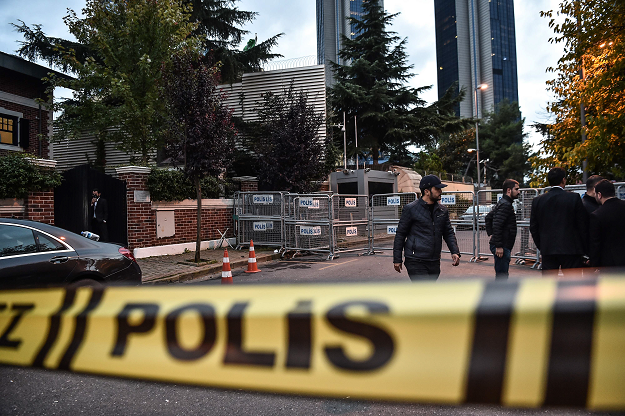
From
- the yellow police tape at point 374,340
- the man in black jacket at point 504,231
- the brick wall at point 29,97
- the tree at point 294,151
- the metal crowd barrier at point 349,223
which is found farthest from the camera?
the brick wall at point 29,97

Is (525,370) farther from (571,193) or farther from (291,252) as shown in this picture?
(291,252)

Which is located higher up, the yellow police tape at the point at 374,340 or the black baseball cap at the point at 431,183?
the black baseball cap at the point at 431,183


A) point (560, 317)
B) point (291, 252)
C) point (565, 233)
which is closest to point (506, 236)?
point (565, 233)

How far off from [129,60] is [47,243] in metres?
12.0

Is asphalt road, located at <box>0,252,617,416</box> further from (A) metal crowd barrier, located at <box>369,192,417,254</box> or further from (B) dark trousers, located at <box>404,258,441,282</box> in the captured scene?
(A) metal crowd barrier, located at <box>369,192,417,254</box>

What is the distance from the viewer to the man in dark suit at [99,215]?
33.8 ft

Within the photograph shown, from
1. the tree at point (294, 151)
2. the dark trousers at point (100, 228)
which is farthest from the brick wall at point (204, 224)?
the tree at point (294, 151)

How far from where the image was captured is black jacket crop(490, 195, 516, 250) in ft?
19.3

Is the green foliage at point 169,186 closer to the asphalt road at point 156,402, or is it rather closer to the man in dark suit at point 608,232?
the asphalt road at point 156,402

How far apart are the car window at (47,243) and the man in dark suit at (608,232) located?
243 inches

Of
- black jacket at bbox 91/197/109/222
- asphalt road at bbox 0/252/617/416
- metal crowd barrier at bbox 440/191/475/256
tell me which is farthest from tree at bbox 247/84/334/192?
asphalt road at bbox 0/252/617/416

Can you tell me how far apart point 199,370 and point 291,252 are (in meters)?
11.3

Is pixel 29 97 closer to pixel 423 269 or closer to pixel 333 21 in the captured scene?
pixel 423 269

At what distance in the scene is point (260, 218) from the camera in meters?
13.1
